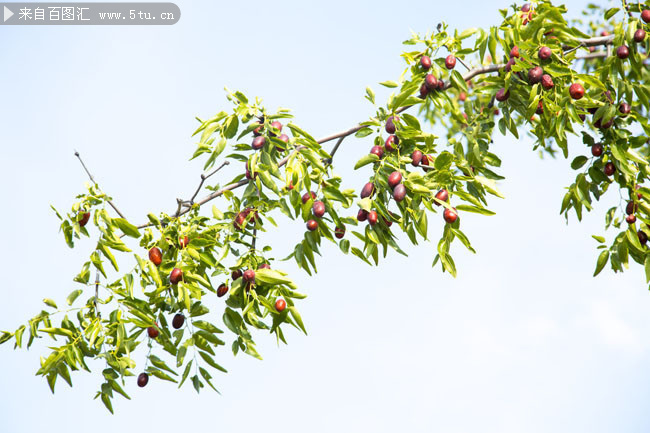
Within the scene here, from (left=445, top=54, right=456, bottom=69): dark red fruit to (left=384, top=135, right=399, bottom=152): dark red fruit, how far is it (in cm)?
50

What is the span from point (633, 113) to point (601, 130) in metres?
0.19

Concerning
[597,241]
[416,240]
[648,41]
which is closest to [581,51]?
[648,41]

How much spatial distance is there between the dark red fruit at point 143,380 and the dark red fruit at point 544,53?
2.67m

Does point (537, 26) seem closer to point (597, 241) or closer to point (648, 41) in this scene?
point (648, 41)

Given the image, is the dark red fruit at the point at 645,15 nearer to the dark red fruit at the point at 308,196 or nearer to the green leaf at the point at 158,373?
the dark red fruit at the point at 308,196

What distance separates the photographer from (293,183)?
341 centimetres

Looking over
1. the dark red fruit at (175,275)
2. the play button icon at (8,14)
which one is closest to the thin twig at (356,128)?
the dark red fruit at (175,275)

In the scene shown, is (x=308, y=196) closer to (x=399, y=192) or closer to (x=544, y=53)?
(x=399, y=192)

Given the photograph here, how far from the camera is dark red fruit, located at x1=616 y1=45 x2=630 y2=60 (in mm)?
3564

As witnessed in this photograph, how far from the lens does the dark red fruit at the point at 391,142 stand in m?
3.43

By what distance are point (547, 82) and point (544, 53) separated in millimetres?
152

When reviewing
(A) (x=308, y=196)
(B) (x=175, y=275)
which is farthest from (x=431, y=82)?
(B) (x=175, y=275)

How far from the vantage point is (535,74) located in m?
3.42

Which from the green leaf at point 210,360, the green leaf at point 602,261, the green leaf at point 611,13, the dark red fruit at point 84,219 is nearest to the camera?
Answer: the dark red fruit at point 84,219
